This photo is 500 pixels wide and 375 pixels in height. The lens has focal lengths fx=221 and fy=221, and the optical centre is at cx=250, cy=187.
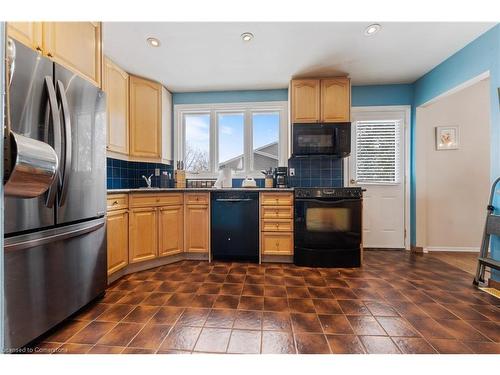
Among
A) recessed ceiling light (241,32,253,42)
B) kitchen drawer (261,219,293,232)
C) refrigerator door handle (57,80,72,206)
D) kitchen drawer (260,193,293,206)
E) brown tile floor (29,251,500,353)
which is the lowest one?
brown tile floor (29,251,500,353)

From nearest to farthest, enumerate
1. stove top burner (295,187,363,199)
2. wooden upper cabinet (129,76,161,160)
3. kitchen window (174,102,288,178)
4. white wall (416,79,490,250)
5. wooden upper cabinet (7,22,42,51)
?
wooden upper cabinet (7,22,42,51) → stove top burner (295,187,363,199) → wooden upper cabinet (129,76,161,160) → white wall (416,79,490,250) → kitchen window (174,102,288,178)

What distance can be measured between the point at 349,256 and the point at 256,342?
1.69 metres

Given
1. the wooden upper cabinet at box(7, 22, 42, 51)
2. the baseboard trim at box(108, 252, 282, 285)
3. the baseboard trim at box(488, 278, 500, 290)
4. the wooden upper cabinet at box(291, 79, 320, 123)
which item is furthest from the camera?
the wooden upper cabinet at box(291, 79, 320, 123)

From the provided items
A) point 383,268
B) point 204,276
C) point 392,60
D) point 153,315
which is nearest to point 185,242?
point 204,276

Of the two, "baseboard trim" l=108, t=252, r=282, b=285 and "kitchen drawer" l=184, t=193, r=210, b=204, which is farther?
"kitchen drawer" l=184, t=193, r=210, b=204

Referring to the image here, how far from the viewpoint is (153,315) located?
62.9 inches

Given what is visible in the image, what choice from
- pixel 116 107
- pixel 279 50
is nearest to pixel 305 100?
pixel 279 50

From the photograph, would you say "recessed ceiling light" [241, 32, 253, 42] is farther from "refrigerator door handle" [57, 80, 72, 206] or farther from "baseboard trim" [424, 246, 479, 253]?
"baseboard trim" [424, 246, 479, 253]

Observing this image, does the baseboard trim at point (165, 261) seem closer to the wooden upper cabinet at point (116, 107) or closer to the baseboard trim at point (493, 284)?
the wooden upper cabinet at point (116, 107)

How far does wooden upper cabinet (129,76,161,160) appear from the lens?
282 centimetres

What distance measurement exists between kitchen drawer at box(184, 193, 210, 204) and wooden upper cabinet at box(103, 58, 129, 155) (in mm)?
934

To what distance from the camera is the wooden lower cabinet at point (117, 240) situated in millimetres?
2072

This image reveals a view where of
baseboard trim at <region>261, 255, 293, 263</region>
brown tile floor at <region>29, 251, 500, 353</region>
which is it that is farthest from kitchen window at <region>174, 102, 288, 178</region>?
brown tile floor at <region>29, 251, 500, 353</region>
